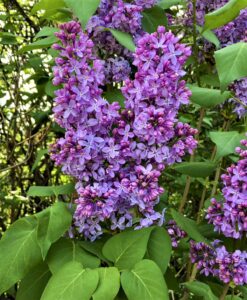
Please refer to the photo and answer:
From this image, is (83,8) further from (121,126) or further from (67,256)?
(67,256)

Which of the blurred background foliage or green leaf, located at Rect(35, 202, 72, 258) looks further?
the blurred background foliage

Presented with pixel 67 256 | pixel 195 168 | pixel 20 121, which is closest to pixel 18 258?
pixel 67 256

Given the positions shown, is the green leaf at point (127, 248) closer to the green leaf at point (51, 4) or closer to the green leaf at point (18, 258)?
the green leaf at point (18, 258)

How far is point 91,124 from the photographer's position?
132 cm

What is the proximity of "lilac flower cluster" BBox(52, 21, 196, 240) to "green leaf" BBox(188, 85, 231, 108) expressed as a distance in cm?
22

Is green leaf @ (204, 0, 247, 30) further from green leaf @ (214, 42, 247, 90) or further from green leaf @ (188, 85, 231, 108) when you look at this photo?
green leaf @ (188, 85, 231, 108)

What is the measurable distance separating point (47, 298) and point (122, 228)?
27cm

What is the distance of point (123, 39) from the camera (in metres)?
1.39

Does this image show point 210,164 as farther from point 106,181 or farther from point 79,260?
point 79,260

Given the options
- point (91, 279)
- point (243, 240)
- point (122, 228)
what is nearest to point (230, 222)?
point (243, 240)

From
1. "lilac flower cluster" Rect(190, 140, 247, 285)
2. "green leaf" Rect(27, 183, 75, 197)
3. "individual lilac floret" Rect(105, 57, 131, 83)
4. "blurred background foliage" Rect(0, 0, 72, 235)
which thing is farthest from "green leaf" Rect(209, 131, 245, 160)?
"blurred background foliage" Rect(0, 0, 72, 235)

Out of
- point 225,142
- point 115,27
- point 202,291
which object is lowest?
point 202,291

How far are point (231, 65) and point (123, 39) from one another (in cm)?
29

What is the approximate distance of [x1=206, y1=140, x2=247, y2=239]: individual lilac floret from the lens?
1.33 meters
